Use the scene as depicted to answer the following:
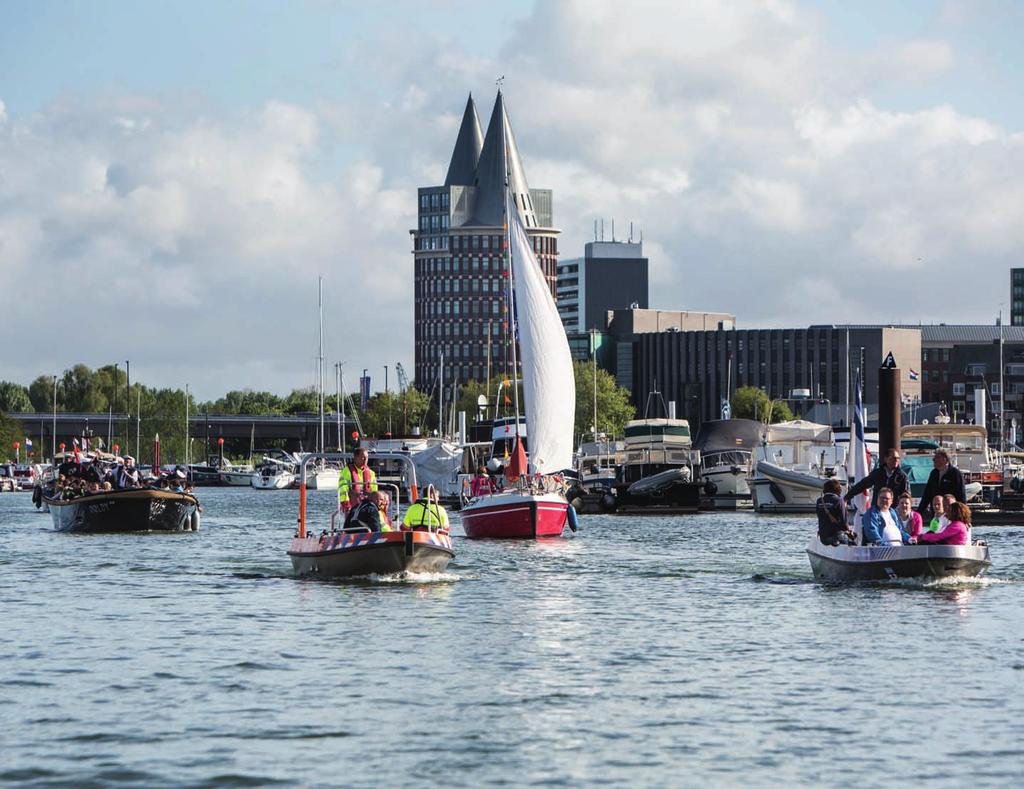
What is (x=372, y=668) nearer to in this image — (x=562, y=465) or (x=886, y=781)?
(x=886, y=781)

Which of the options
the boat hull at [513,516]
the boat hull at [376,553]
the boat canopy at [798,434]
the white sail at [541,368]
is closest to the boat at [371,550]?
the boat hull at [376,553]

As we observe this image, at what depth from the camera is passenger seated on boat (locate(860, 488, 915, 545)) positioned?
39938 millimetres

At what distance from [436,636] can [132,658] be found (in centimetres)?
556

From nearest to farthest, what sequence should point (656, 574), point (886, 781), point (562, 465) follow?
point (886, 781)
point (656, 574)
point (562, 465)

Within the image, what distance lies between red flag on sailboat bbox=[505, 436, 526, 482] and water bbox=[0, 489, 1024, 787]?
16.4 m

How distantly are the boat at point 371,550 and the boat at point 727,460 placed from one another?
2844 inches

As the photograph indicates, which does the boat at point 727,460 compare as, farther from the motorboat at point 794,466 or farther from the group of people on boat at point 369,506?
the group of people on boat at point 369,506

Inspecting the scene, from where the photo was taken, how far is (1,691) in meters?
27.0

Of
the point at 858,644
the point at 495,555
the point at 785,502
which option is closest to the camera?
the point at 858,644

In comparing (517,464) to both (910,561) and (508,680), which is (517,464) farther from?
(508,680)

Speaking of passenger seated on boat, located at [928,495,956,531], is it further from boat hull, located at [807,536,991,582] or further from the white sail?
the white sail

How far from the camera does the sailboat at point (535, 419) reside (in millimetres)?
64688

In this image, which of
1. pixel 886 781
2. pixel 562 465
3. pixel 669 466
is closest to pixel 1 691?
pixel 886 781

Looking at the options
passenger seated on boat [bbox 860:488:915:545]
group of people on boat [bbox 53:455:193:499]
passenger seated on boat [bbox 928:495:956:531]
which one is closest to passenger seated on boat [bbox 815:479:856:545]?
passenger seated on boat [bbox 860:488:915:545]
